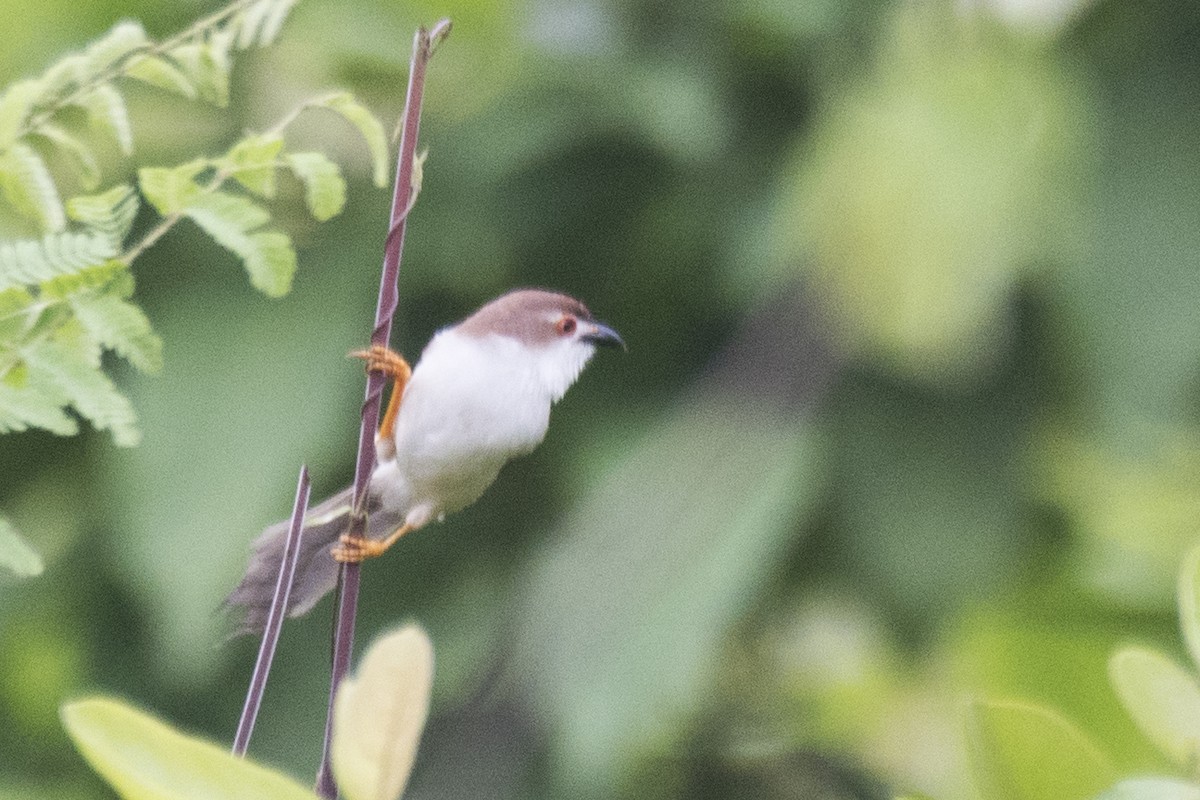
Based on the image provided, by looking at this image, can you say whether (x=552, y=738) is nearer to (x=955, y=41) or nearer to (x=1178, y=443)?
(x=1178, y=443)

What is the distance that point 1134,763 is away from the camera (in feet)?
2.78

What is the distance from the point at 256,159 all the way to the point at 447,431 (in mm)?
246

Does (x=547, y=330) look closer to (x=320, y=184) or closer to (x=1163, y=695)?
(x=320, y=184)

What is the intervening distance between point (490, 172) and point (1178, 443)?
0.93 metres

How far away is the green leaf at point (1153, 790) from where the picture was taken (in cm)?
53

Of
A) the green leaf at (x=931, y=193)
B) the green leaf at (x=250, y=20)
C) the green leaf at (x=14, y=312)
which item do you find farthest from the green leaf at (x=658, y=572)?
the green leaf at (x=14, y=312)

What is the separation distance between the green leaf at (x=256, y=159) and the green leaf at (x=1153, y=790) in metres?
0.54

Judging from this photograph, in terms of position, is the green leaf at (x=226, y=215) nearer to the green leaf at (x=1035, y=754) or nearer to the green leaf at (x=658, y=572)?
the green leaf at (x=1035, y=754)

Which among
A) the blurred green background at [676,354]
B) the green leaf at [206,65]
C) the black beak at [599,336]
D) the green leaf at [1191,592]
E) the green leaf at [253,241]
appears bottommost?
the green leaf at [1191,592]

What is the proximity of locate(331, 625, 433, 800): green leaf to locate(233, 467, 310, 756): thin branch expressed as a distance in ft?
0.11

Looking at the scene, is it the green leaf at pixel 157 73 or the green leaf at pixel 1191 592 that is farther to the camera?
the green leaf at pixel 157 73

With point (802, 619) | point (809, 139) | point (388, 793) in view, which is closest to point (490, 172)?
point (809, 139)

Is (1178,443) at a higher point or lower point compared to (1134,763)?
higher

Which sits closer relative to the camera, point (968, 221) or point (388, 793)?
point (388, 793)
